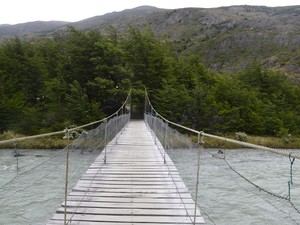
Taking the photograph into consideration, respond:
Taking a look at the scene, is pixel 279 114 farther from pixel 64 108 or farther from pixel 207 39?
pixel 207 39

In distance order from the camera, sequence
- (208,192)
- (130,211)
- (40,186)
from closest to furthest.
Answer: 1. (130,211)
2. (208,192)
3. (40,186)

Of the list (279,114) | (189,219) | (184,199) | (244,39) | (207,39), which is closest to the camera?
(189,219)

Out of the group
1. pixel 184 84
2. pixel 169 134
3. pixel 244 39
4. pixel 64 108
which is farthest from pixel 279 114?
pixel 244 39

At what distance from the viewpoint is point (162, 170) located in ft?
17.1

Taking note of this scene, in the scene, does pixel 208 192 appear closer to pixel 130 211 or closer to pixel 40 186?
pixel 40 186

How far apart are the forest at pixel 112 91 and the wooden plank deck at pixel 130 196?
17.4 meters

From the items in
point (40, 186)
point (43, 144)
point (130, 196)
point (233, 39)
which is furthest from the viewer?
point (233, 39)

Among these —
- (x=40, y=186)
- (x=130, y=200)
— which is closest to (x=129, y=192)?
(x=130, y=200)

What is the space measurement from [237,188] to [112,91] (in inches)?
577

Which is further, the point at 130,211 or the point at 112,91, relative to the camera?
the point at 112,91

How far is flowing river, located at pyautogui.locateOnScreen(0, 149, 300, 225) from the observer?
299 inches

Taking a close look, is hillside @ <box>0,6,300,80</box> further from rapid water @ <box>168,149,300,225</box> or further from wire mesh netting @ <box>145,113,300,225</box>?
wire mesh netting @ <box>145,113,300,225</box>

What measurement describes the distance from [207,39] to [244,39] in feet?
30.4

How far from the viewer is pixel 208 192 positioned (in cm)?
966
